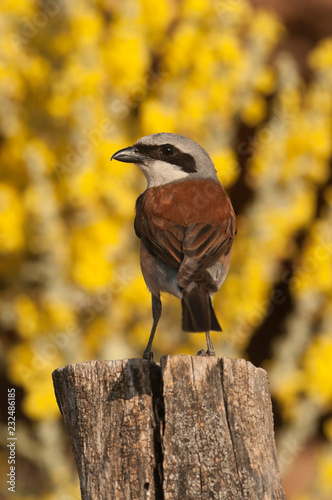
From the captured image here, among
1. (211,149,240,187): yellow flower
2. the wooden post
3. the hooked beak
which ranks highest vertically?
(211,149,240,187): yellow flower

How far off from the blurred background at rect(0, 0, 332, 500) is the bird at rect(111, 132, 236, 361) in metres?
1.77

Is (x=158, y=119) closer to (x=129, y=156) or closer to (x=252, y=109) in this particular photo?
(x=252, y=109)

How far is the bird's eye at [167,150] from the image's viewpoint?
3.87 m

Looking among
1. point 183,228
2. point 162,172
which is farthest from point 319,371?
point 183,228

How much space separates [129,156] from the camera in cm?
385


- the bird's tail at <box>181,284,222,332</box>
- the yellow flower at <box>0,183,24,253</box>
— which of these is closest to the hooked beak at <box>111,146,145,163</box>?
the bird's tail at <box>181,284,222,332</box>

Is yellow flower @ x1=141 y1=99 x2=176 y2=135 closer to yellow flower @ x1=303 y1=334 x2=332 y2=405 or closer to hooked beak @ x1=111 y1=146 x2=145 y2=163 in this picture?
hooked beak @ x1=111 y1=146 x2=145 y2=163

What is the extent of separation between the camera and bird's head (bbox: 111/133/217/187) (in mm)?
3854

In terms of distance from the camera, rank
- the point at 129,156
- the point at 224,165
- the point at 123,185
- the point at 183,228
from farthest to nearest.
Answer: the point at 123,185 → the point at 224,165 → the point at 129,156 → the point at 183,228

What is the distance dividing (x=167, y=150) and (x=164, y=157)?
48 millimetres

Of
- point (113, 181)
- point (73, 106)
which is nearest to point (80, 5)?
point (73, 106)

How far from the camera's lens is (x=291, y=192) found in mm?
6148

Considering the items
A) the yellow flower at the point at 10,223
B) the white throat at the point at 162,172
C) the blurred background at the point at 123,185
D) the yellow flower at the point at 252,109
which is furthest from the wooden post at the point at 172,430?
the yellow flower at the point at 252,109

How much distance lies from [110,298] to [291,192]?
6.56ft
